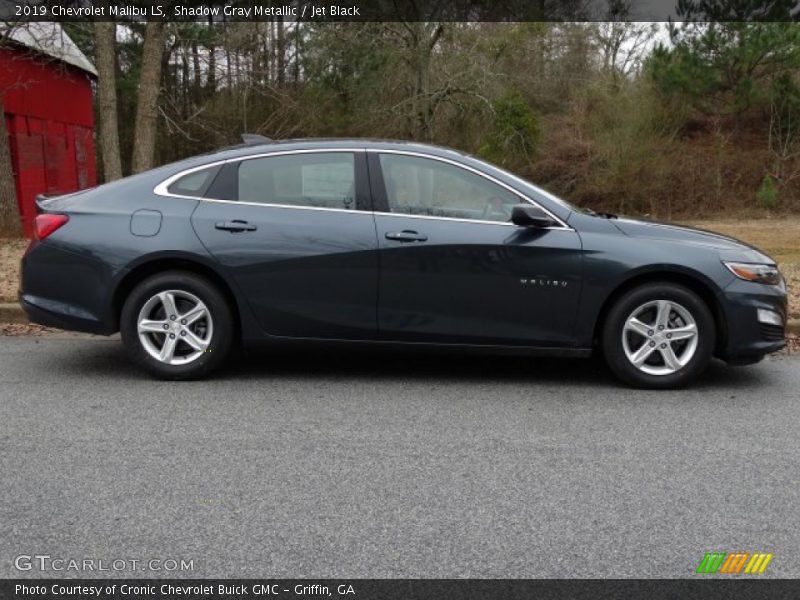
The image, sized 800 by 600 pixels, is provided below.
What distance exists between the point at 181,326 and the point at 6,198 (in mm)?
11234

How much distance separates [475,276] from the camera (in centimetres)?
568

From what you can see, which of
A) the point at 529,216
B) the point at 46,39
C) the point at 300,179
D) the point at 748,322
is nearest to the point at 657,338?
the point at 748,322

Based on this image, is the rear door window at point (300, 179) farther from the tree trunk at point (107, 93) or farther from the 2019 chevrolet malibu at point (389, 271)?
the tree trunk at point (107, 93)

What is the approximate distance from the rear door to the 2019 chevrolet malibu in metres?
0.01

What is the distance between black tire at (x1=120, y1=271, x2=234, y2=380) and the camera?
19.0 feet

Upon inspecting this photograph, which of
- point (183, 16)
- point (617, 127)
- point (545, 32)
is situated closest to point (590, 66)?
point (545, 32)

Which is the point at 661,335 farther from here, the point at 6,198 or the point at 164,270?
the point at 6,198

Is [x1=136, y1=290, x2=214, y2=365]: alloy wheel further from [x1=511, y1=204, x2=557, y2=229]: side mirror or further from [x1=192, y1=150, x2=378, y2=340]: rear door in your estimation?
[x1=511, y1=204, x2=557, y2=229]: side mirror

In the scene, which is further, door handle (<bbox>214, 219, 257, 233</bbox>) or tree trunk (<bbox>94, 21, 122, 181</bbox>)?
tree trunk (<bbox>94, 21, 122, 181</bbox>)

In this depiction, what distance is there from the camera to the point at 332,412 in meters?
5.23

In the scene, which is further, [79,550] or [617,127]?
[617,127]

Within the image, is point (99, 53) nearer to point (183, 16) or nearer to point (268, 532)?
point (183, 16)

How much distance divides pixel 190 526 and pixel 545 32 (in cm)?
2883

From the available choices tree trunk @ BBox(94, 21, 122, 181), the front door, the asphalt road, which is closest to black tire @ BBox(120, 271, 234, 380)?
the asphalt road
